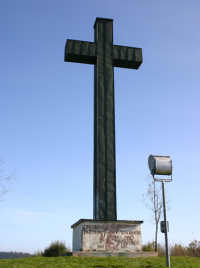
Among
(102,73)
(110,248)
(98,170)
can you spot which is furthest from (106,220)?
(102,73)

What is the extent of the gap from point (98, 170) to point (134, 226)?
405cm

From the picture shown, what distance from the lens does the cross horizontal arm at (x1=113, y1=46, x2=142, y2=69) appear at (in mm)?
24484

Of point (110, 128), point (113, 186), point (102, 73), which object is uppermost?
point (102, 73)

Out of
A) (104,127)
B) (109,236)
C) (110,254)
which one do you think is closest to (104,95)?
(104,127)

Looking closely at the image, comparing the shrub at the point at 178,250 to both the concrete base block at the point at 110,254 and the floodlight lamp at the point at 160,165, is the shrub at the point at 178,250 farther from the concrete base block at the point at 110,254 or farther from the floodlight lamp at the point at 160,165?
the floodlight lamp at the point at 160,165

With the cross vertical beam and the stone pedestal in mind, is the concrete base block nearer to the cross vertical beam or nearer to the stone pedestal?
the stone pedestal

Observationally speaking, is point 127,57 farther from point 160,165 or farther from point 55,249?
point 55,249

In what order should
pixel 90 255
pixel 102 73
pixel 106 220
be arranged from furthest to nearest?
pixel 102 73, pixel 106 220, pixel 90 255

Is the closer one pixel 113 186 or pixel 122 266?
pixel 122 266

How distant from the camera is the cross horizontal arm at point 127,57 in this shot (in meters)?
24.5

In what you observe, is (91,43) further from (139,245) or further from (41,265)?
(41,265)

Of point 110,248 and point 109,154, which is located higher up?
point 109,154

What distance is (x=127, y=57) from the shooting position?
80.9 ft

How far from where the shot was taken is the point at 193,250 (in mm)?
24250
